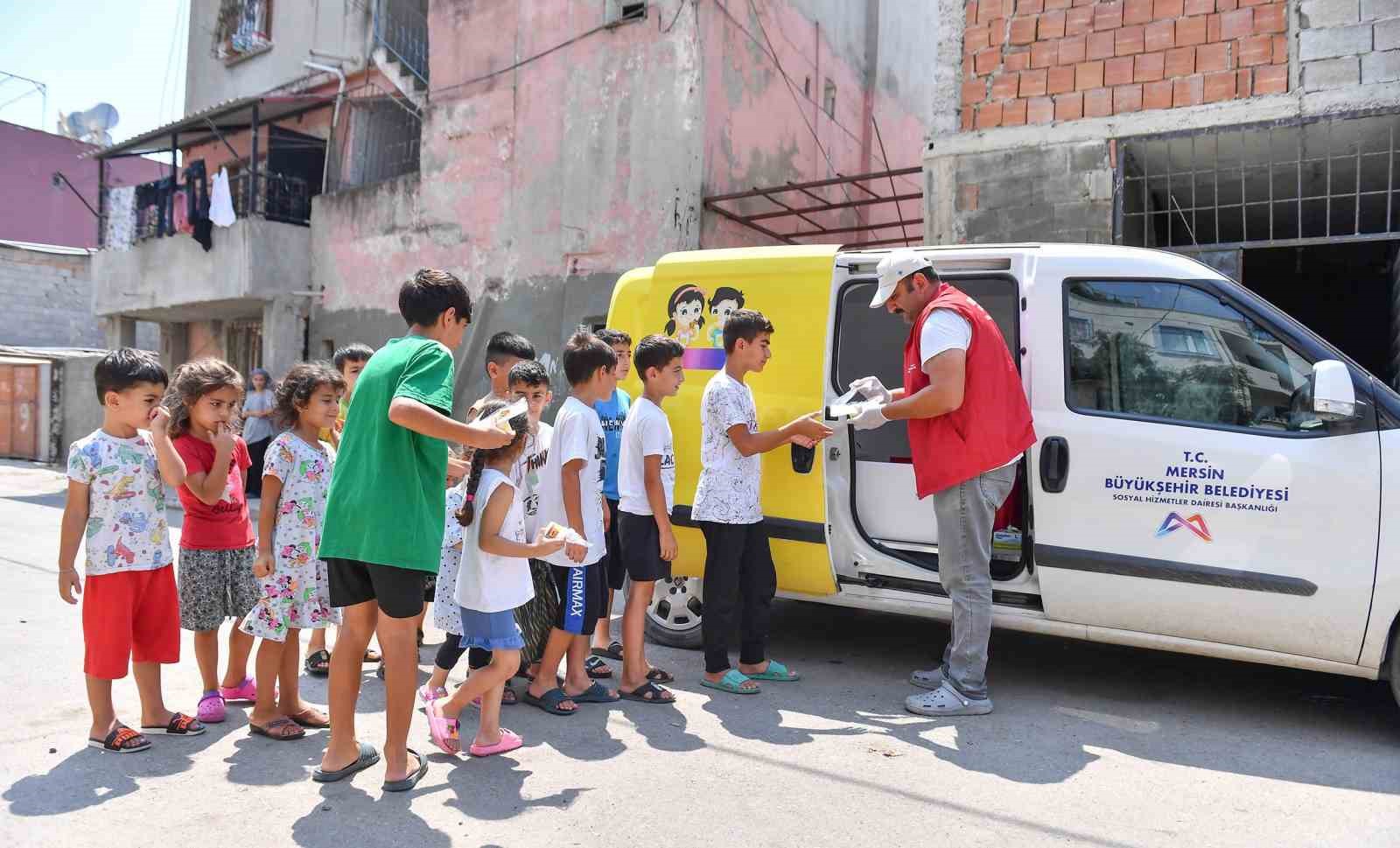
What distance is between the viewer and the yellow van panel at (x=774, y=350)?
4691mm

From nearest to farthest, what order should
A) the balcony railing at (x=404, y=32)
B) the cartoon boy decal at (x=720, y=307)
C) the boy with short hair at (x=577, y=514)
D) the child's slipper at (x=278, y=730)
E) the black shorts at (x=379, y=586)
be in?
the black shorts at (x=379, y=586) < the child's slipper at (x=278, y=730) < the boy with short hair at (x=577, y=514) < the cartoon boy decal at (x=720, y=307) < the balcony railing at (x=404, y=32)

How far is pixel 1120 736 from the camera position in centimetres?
391

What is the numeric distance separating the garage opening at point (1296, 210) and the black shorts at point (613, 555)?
500cm

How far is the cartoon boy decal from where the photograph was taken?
4938 millimetres

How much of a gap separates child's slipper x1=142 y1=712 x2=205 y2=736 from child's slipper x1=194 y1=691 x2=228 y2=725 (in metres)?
0.13

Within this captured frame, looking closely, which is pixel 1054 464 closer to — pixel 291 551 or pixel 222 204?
pixel 291 551

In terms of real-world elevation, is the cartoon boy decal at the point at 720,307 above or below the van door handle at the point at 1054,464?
above

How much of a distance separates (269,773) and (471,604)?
892 millimetres

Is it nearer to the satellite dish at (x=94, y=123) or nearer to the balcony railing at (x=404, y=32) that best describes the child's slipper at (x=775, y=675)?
the balcony railing at (x=404, y=32)

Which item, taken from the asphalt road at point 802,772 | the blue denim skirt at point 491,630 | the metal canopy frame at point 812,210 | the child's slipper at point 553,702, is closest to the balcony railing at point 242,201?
the metal canopy frame at point 812,210

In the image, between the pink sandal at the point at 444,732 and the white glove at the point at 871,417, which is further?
the white glove at the point at 871,417

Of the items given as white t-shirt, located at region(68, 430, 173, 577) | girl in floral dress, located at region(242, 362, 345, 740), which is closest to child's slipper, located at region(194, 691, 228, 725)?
girl in floral dress, located at region(242, 362, 345, 740)

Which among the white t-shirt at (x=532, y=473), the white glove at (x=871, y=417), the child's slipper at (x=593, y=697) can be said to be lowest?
the child's slipper at (x=593, y=697)

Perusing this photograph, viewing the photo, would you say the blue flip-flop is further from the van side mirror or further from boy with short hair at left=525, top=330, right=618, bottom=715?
the van side mirror
